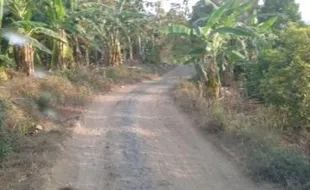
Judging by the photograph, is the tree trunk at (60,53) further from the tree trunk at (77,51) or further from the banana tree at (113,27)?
the banana tree at (113,27)

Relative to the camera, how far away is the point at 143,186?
7.11 meters

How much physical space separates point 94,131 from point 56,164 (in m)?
3.09

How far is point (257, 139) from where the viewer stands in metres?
9.10

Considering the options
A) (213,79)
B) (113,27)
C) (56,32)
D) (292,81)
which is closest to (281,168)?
(292,81)

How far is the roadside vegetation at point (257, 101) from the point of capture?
307 inches

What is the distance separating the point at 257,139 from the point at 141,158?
8.01 feet

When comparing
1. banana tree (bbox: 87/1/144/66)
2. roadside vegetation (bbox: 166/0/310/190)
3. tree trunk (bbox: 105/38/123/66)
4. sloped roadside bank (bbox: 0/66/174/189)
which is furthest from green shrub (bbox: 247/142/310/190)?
tree trunk (bbox: 105/38/123/66)

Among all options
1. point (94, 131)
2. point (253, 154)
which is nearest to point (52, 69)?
point (94, 131)

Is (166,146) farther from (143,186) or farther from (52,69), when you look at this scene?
(52,69)

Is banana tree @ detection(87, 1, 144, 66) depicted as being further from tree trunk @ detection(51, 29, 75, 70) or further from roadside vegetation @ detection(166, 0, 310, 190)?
roadside vegetation @ detection(166, 0, 310, 190)

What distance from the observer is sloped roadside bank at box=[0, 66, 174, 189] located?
24.7 feet

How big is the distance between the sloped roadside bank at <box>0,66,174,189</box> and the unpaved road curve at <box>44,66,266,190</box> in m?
0.36

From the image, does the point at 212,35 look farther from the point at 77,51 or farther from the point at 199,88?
the point at 77,51

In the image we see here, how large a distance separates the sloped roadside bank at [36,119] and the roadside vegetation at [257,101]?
11.9 feet
